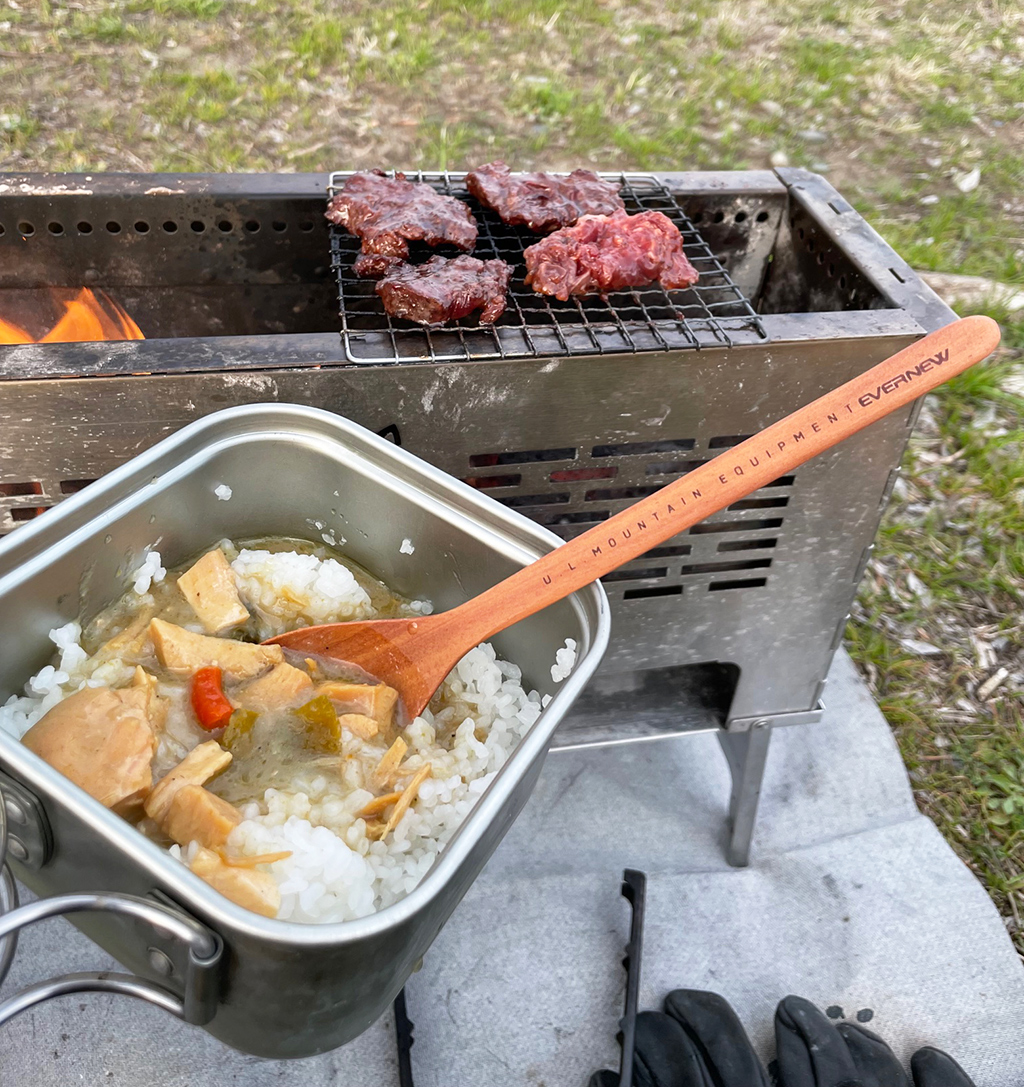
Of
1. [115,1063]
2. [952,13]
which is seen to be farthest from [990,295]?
[115,1063]

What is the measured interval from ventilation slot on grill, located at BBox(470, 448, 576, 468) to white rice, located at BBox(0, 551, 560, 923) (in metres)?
0.41

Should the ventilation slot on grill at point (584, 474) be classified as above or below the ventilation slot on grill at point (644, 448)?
below

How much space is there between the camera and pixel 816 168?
200 inches

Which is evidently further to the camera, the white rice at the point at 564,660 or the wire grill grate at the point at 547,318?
the wire grill grate at the point at 547,318

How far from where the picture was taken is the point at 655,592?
2.03 meters

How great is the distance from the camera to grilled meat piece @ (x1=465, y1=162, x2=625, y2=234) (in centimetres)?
199

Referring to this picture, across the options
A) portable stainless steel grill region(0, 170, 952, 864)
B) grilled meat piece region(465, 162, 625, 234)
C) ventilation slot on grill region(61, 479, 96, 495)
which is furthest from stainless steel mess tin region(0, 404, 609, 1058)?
grilled meat piece region(465, 162, 625, 234)

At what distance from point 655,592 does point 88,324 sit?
1.40 m

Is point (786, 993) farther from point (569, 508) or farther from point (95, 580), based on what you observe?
point (95, 580)

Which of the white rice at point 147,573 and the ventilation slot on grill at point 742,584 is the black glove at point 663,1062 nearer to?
the ventilation slot on grill at point 742,584

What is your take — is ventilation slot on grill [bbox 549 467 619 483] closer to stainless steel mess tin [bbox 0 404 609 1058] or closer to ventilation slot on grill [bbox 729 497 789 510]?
ventilation slot on grill [bbox 729 497 789 510]

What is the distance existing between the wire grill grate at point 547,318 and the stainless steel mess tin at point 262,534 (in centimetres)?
29

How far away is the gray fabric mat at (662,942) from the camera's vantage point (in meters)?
2.08

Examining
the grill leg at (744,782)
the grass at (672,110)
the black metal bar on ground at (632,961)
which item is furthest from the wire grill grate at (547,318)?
the grass at (672,110)
